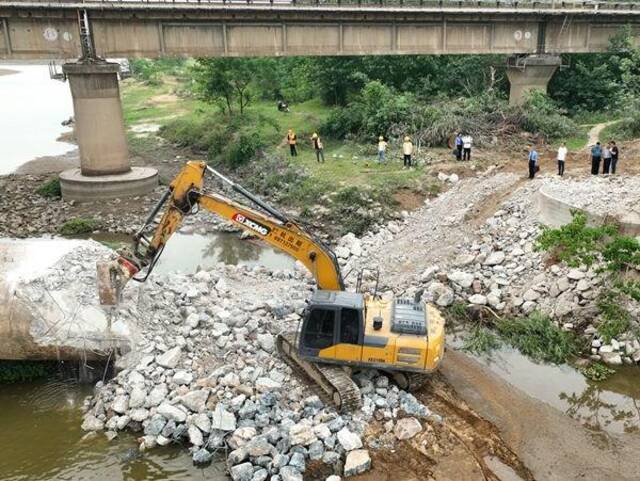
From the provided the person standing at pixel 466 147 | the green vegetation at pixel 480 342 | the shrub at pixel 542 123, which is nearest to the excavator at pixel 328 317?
the green vegetation at pixel 480 342

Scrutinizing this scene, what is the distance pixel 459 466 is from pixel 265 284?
823 cm

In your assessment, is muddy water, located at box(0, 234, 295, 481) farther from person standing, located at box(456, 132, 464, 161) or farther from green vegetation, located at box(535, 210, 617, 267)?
person standing, located at box(456, 132, 464, 161)

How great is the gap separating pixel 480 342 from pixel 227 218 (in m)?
6.94

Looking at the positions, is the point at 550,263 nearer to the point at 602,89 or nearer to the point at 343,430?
the point at 343,430

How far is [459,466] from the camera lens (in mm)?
10531

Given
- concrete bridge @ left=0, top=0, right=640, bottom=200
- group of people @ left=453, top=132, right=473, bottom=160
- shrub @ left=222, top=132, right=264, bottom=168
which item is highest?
concrete bridge @ left=0, top=0, right=640, bottom=200

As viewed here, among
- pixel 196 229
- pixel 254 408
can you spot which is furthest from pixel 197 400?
pixel 196 229

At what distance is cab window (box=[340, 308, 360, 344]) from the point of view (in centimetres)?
1160

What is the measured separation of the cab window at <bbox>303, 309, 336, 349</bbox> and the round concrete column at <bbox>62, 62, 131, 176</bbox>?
19.9 meters

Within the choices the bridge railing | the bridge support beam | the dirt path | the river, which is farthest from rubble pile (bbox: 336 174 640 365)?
the bridge support beam

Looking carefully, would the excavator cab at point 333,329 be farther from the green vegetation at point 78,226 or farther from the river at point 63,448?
the green vegetation at point 78,226

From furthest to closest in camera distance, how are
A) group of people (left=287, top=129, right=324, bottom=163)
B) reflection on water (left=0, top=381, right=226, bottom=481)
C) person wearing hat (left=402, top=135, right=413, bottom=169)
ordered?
group of people (left=287, top=129, right=324, bottom=163) < person wearing hat (left=402, top=135, right=413, bottom=169) < reflection on water (left=0, top=381, right=226, bottom=481)

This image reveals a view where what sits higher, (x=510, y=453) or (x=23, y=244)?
(x=23, y=244)

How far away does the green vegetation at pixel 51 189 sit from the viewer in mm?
29172
